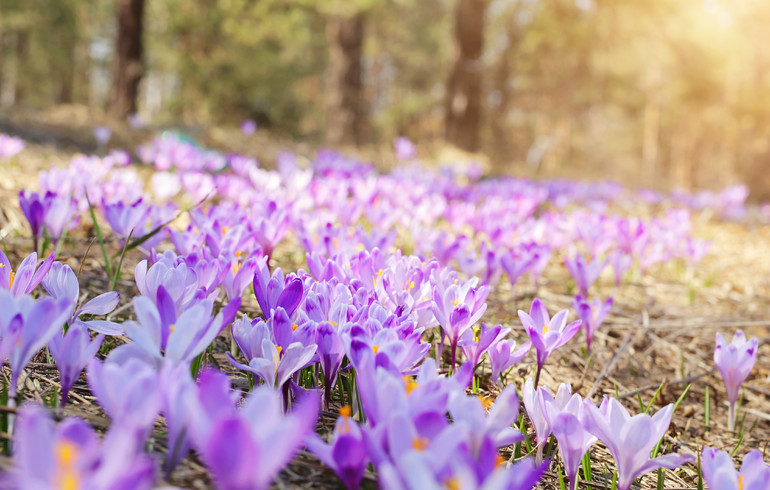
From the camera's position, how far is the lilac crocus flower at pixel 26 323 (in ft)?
3.00

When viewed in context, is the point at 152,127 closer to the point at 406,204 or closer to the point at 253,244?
the point at 406,204

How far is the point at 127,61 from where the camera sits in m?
8.23

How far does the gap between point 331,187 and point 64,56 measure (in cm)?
2768

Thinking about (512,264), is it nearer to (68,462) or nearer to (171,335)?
(171,335)

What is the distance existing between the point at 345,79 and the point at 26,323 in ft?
32.0

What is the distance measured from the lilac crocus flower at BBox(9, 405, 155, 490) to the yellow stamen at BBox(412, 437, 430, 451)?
1.12ft

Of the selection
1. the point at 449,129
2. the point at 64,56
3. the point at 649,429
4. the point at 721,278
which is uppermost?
the point at 64,56

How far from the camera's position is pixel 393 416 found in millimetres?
762

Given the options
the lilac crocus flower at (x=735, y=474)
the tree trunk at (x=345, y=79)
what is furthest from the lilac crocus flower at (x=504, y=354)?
the tree trunk at (x=345, y=79)

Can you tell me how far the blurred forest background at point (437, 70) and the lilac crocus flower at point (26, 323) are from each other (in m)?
6.52

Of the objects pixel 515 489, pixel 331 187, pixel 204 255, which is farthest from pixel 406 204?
pixel 515 489

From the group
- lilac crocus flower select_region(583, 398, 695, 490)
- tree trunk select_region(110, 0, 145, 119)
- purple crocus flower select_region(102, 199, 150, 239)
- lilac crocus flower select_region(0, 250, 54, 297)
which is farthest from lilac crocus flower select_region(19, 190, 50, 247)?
tree trunk select_region(110, 0, 145, 119)

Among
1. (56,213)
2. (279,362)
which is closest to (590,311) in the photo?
(279,362)

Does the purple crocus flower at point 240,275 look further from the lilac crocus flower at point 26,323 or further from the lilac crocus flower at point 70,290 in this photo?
the lilac crocus flower at point 26,323
